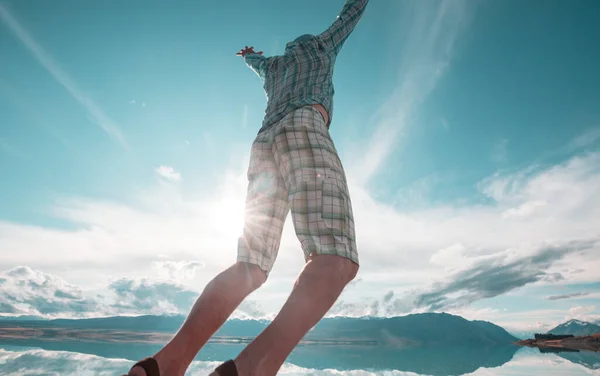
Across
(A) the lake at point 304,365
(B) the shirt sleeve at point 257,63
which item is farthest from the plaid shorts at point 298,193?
(A) the lake at point 304,365

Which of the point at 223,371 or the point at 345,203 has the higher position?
the point at 345,203

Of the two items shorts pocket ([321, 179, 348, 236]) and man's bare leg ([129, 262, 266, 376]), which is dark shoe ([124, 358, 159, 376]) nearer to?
man's bare leg ([129, 262, 266, 376])

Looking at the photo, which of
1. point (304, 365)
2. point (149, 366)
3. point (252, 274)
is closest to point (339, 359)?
point (304, 365)

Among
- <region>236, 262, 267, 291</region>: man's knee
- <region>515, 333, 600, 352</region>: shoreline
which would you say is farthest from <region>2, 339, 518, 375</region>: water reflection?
<region>236, 262, 267, 291</region>: man's knee

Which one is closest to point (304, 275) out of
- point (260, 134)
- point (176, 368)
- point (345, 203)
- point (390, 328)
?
point (345, 203)

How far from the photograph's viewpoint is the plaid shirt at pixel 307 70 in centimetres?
195

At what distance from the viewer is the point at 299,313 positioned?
106cm

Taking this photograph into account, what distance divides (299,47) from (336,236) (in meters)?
1.61

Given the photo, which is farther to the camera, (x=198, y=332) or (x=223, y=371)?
(x=198, y=332)

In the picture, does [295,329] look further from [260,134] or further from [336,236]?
[260,134]

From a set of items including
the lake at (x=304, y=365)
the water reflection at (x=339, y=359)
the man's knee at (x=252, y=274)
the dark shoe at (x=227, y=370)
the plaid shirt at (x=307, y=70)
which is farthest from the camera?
the water reflection at (x=339, y=359)

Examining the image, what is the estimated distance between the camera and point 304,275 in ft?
3.86

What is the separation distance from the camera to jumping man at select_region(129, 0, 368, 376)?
1039 millimetres

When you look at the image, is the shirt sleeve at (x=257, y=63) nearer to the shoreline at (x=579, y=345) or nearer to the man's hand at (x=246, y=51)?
the man's hand at (x=246, y=51)
